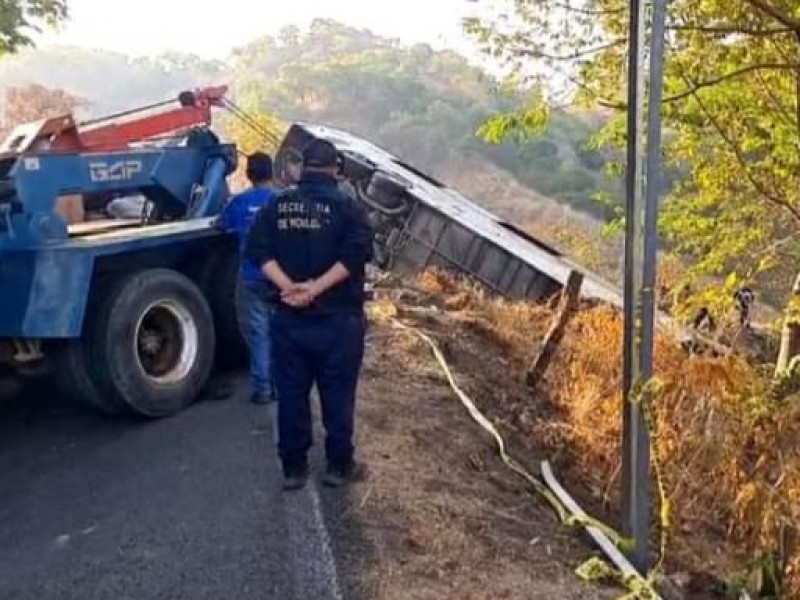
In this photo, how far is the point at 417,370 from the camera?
841 centimetres

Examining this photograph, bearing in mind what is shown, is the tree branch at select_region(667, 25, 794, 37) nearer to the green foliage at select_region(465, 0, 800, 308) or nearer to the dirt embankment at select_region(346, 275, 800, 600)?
the green foliage at select_region(465, 0, 800, 308)

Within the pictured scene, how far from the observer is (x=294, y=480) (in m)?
5.42

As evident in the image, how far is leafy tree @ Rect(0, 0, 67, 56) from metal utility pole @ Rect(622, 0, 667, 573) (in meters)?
13.0

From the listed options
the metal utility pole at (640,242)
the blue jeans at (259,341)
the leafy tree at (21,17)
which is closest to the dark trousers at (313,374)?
the metal utility pole at (640,242)

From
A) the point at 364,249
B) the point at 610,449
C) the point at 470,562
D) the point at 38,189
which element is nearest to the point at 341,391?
the point at 364,249

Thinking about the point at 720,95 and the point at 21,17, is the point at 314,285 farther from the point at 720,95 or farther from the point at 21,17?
the point at 21,17

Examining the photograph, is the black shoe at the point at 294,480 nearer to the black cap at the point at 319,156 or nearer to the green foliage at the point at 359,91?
the black cap at the point at 319,156

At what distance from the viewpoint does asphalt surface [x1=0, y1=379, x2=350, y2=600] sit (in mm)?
4543

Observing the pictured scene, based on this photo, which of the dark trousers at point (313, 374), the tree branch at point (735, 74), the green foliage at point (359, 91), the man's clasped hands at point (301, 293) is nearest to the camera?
the man's clasped hands at point (301, 293)

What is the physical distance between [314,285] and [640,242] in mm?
1519

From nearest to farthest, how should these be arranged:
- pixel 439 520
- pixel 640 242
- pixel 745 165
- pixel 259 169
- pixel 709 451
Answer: pixel 640 242
pixel 439 520
pixel 259 169
pixel 709 451
pixel 745 165

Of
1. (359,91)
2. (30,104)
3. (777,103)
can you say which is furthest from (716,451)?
(359,91)

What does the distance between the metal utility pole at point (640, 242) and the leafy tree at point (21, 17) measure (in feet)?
42.7

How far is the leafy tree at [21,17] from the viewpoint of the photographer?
1570 centimetres
